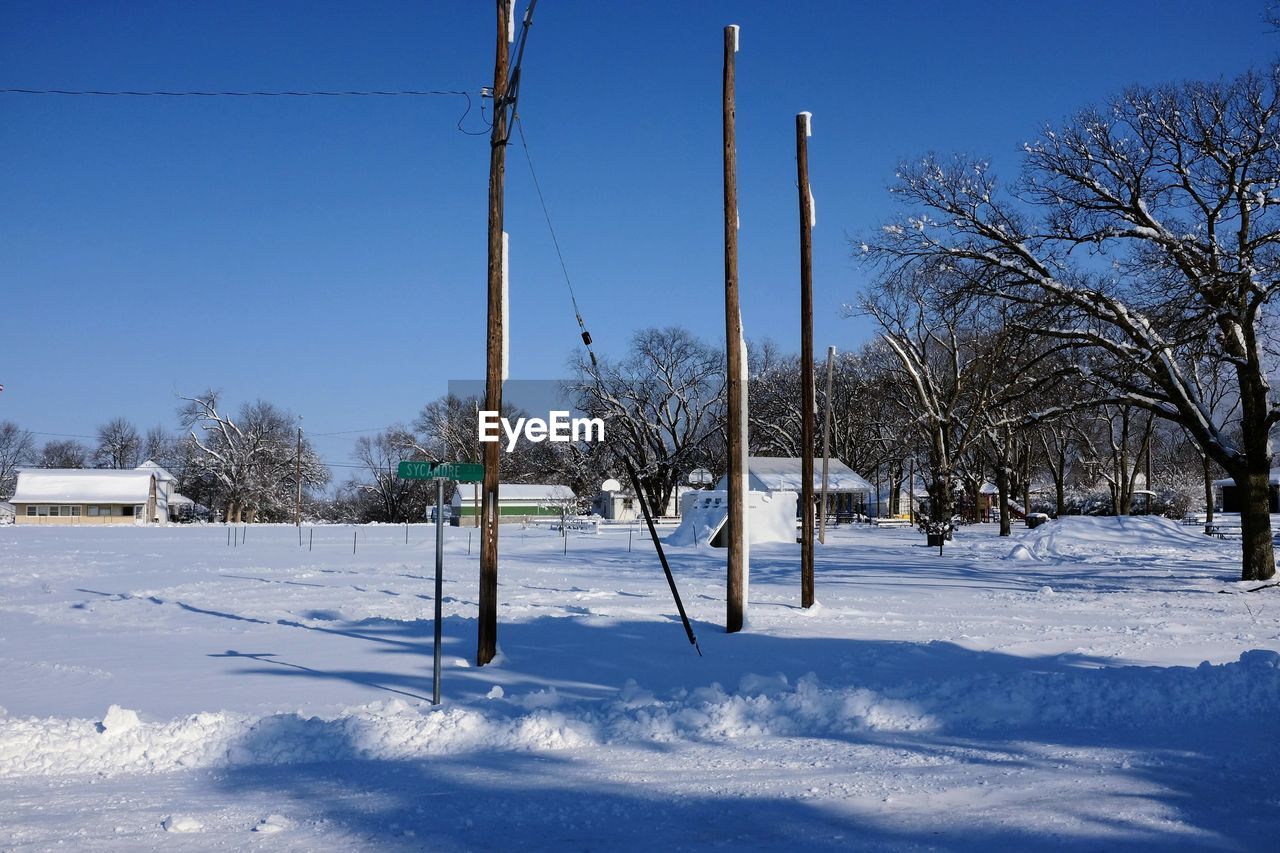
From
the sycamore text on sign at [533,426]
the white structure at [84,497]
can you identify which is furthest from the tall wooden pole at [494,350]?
the white structure at [84,497]

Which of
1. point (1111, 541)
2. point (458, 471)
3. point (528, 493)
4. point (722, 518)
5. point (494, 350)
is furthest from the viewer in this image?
point (528, 493)

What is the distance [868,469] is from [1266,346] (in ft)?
197

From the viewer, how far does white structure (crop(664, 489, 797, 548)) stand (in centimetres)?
4085

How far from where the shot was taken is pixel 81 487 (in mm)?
86125

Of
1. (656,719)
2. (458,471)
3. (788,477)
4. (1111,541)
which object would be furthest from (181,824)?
(788,477)

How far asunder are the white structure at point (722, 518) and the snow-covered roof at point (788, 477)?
8.50 feet

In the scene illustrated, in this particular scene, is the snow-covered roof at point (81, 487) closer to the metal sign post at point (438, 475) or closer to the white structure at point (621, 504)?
the white structure at point (621, 504)

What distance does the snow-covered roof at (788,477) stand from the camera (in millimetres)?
49719

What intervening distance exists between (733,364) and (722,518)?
26383mm

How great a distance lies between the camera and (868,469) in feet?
268

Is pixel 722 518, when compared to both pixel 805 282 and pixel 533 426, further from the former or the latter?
pixel 533 426

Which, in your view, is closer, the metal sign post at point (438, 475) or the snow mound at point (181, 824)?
the snow mound at point (181, 824)

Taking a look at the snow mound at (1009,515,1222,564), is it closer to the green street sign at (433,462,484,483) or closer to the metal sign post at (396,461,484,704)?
the green street sign at (433,462,484,483)

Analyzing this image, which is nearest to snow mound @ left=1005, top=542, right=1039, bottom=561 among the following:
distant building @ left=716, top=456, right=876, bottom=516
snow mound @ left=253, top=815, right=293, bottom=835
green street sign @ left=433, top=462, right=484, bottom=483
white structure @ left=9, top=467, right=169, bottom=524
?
distant building @ left=716, top=456, right=876, bottom=516
